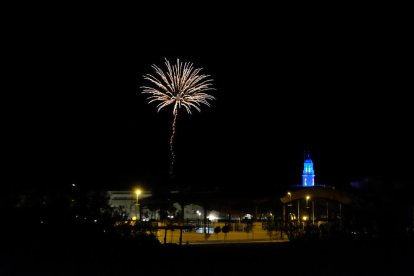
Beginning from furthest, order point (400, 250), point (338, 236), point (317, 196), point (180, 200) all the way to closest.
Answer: point (180, 200)
point (317, 196)
point (338, 236)
point (400, 250)

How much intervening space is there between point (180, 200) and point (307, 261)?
18.6 metres

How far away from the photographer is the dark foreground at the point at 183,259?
57.3 feet

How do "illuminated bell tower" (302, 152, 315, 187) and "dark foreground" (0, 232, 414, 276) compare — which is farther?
"illuminated bell tower" (302, 152, 315, 187)

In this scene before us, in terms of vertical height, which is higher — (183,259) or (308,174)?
(308,174)

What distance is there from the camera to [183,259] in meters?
19.7

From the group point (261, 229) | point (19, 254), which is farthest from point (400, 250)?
point (261, 229)

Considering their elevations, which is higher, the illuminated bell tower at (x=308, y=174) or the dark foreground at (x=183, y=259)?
the illuminated bell tower at (x=308, y=174)

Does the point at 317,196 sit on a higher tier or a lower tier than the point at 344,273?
higher

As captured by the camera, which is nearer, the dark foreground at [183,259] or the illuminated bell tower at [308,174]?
the dark foreground at [183,259]

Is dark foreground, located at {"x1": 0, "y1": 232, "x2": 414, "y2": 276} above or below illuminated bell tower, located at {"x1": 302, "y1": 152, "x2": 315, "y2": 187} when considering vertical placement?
below

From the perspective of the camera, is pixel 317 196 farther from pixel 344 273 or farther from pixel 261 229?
pixel 344 273

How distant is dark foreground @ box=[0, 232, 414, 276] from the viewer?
17.5 m

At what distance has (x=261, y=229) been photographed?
3859 cm

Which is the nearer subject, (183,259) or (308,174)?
(183,259)
